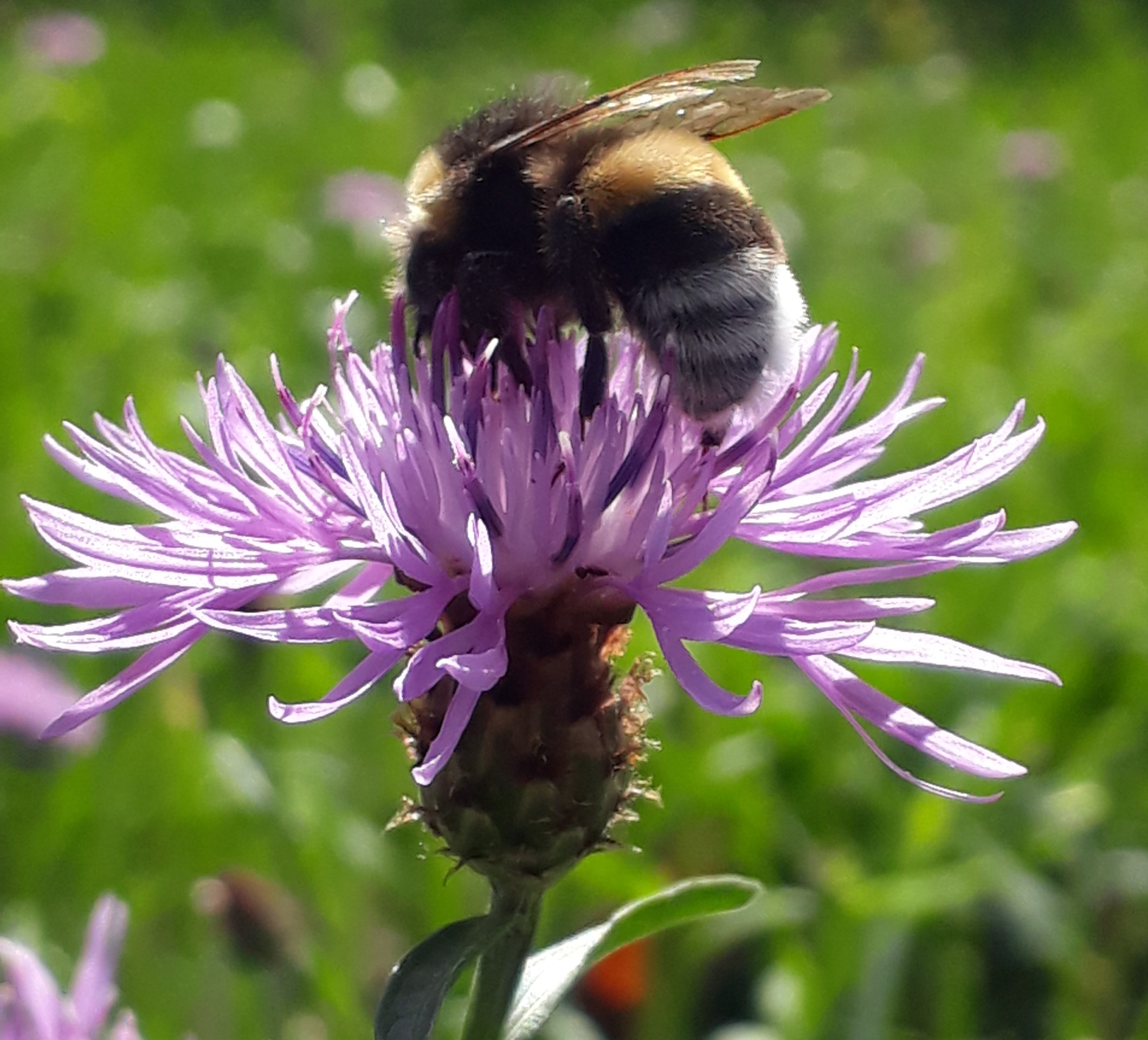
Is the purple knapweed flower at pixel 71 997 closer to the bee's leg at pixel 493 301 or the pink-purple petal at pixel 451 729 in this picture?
the pink-purple petal at pixel 451 729

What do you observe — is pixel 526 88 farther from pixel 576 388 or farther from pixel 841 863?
pixel 841 863

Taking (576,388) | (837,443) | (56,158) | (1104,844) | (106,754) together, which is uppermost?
(56,158)

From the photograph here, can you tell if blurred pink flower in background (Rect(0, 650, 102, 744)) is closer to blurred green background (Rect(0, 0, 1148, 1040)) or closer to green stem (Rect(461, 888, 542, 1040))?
blurred green background (Rect(0, 0, 1148, 1040))

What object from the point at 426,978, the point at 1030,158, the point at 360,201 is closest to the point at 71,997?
the point at 426,978

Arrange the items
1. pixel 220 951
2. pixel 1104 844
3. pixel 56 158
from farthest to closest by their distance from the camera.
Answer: pixel 56 158 < pixel 1104 844 < pixel 220 951

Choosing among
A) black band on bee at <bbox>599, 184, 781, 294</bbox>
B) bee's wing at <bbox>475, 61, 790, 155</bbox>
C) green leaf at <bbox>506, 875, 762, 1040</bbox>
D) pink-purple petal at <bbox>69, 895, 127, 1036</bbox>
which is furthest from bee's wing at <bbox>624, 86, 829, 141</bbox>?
pink-purple petal at <bbox>69, 895, 127, 1036</bbox>

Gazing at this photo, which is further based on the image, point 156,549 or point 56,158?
point 56,158

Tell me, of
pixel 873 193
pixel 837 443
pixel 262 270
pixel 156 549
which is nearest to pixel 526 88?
pixel 837 443
